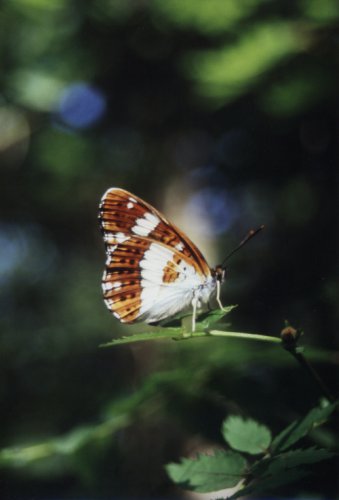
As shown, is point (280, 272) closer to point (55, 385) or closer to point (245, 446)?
point (245, 446)

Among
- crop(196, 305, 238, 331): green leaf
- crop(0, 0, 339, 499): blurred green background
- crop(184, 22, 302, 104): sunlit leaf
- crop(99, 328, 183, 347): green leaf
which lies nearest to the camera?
crop(99, 328, 183, 347): green leaf

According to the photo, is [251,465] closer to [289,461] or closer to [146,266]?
[289,461]

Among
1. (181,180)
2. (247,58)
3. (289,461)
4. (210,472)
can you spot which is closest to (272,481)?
(289,461)

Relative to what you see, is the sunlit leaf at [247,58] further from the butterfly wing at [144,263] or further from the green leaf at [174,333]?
the green leaf at [174,333]

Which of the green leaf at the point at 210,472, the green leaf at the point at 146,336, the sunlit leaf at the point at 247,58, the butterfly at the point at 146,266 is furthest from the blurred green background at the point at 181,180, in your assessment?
the green leaf at the point at 146,336

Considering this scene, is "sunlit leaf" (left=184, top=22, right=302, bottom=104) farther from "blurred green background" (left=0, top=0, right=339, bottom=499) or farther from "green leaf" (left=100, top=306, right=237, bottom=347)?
"green leaf" (left=100, top=306, right=237, bottom=347)

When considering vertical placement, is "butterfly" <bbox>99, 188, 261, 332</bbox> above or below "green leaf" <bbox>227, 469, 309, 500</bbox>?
above

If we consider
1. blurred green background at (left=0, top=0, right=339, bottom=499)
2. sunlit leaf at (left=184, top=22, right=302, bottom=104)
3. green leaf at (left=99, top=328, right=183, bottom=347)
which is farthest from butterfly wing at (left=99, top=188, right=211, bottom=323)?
sunlit leaf at (left=184, top=22, right=302, bottom=104)
